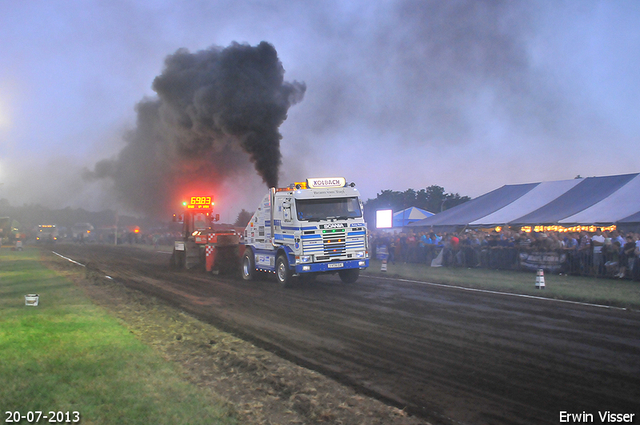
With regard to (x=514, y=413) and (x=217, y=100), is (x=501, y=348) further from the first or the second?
(x=217, y=100)

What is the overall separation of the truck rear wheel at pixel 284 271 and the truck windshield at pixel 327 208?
5.01ft

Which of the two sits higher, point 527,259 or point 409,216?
point 409,216

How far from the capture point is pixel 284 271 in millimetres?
15109

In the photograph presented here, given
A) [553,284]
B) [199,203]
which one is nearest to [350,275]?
[553,284]

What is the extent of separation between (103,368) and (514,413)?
4.62 meters

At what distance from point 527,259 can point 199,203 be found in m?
14.3

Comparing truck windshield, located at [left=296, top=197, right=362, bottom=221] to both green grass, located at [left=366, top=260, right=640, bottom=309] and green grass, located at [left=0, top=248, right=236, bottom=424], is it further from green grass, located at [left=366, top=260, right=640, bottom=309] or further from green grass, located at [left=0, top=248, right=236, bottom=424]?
green grass, located at [left=0, top=248, right=236, bottom=424]

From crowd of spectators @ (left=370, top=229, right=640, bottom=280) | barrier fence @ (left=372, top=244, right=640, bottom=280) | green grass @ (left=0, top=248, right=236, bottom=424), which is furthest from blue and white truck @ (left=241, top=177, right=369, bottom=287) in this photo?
crowd of spectators @ (left=370, top=229, right=640, bottom=280)

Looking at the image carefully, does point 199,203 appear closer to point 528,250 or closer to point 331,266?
point 331,266

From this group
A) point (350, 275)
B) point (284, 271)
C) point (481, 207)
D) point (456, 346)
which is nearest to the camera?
point (456, 346)

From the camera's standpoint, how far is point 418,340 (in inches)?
301

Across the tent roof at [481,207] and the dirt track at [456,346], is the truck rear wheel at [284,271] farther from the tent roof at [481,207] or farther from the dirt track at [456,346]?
the tent roof at [481,207]

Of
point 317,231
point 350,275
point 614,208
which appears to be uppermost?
point 614,208

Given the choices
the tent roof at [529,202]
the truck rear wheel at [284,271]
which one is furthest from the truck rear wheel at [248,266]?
the tent roof at [529,202]
